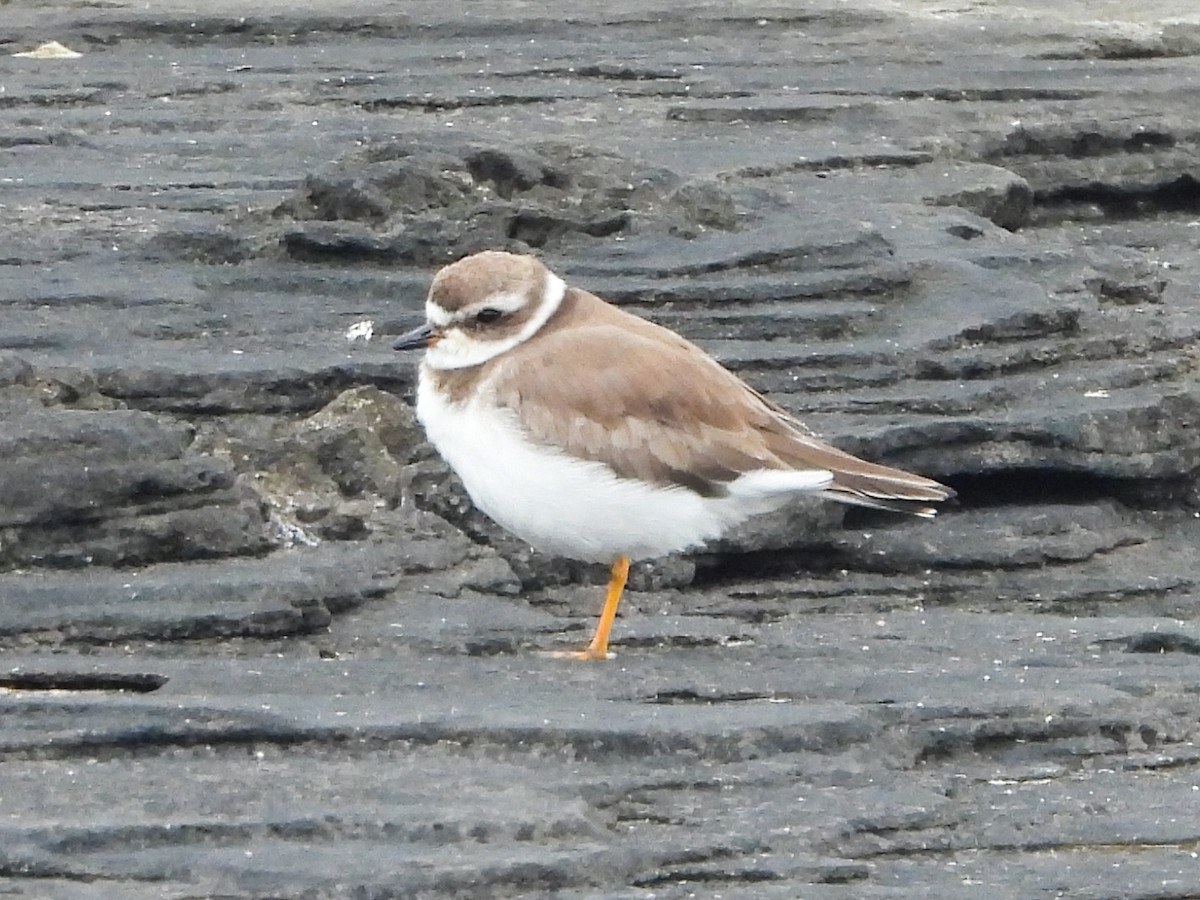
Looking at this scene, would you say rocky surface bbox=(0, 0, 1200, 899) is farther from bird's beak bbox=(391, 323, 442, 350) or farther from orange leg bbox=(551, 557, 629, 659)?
bird's beak bbox=(391, 323, 442, 350)

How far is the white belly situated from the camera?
699 centimetres

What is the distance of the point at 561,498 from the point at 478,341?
2.57 ft

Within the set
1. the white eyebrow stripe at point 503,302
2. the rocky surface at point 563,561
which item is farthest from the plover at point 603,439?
the rocky surface at point 563,561

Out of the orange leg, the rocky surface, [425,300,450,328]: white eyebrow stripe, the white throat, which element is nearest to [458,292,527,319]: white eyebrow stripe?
the white throat

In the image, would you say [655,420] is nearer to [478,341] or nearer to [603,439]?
[603,439]

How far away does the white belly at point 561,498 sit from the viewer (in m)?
6.99

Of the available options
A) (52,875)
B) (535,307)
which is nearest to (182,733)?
(52,875)

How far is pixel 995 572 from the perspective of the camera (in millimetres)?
8117

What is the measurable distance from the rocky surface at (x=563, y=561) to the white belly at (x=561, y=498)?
0.36m

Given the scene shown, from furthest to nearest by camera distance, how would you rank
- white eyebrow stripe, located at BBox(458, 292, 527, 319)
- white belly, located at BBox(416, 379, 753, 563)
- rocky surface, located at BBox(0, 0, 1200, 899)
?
white eyebrow stripe, located at BBox(458, 292, 527, 319), white belly, located at BBox(416, 379, 753, 563), rocky surface, located at BBox(0, 0, 1200, 899)

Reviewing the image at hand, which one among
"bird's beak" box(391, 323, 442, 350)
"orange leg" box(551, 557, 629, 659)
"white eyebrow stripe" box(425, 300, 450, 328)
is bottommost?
"orange leg" box(551, 557, 629, 659)

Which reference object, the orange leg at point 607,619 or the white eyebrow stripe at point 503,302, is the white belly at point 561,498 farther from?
the white eyebrow stripe at point 503,302

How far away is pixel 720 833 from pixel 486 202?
4254mm

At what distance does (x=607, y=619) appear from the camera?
700 cm
